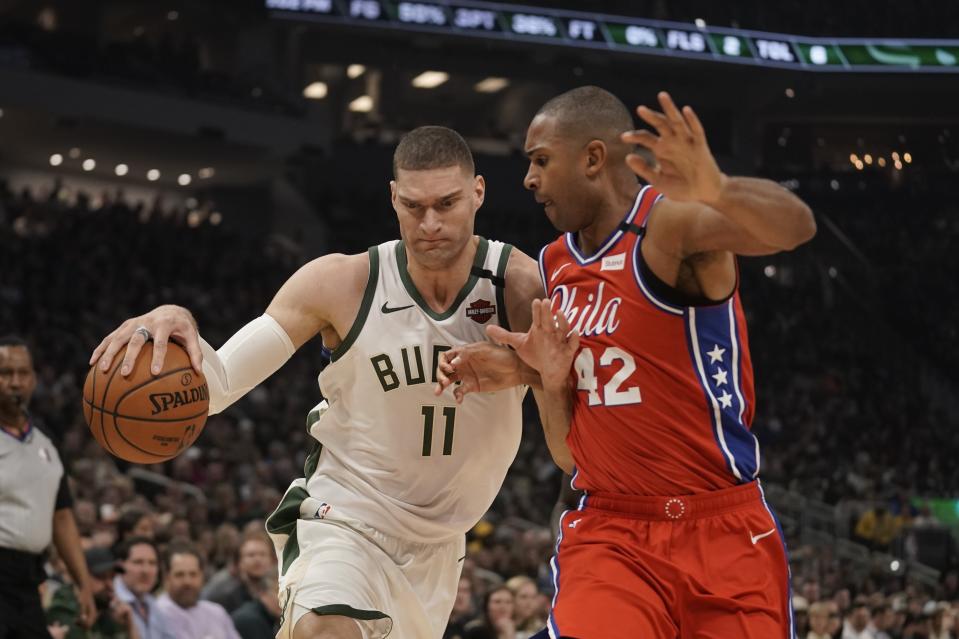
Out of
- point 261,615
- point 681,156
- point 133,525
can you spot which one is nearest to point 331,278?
point 681,156

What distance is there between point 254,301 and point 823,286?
15253mm

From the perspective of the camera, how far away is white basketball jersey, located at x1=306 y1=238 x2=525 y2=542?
4.35 metres

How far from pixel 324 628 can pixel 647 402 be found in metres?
1.21

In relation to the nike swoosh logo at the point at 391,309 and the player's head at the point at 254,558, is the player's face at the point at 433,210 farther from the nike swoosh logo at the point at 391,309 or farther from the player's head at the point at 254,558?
the player's head at the point at 254,558

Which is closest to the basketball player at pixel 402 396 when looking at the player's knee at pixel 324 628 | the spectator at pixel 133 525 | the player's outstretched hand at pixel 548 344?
the player's knee at pixel 324 628

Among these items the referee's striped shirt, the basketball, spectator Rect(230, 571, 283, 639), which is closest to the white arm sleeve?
the basketball

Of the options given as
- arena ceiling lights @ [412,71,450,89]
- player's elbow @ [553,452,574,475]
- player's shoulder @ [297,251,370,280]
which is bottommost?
player's elbow @ [553,452,574,475]

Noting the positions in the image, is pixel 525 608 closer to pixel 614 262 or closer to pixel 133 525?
pixel 133 525

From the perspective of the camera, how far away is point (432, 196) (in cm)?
422

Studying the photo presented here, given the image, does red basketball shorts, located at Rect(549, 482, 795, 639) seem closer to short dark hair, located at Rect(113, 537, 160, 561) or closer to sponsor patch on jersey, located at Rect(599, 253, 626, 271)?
sponsor patch on jersey, located at Rect(599, 253, 626, 271)

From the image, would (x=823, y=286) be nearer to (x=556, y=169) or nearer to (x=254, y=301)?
(x=254, y=301)

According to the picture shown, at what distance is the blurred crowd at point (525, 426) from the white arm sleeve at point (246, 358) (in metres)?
3.38

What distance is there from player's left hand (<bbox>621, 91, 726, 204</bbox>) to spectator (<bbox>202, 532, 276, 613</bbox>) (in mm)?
5525

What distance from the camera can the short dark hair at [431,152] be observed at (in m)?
4.25
